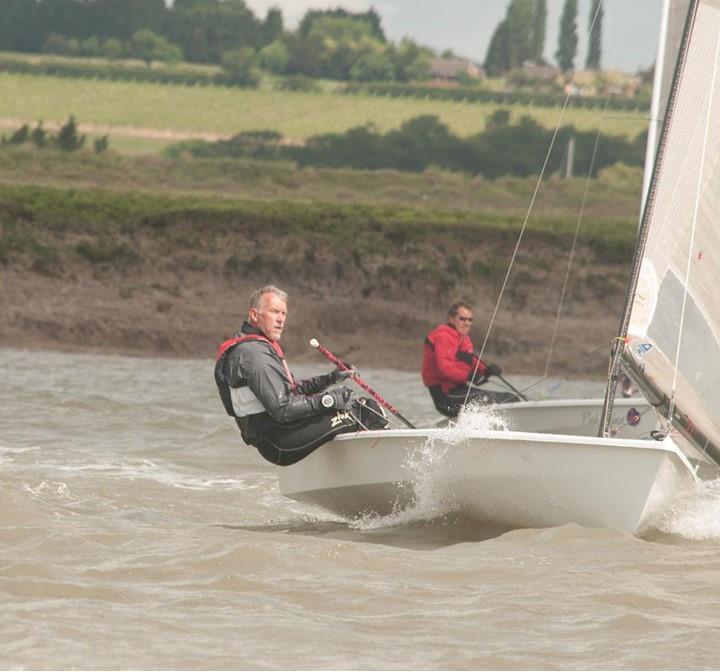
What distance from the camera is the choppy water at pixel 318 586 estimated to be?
624 cm

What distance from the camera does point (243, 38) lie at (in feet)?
169

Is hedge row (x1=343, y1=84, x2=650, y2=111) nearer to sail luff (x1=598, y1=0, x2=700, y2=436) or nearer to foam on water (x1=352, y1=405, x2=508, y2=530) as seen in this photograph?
sail luff (x1=598, y1=0, x2=700, y2=436)

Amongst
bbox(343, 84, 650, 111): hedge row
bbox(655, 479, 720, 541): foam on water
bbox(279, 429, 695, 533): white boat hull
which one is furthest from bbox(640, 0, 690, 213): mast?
bbox(343, 84, 650, 111): hedge row

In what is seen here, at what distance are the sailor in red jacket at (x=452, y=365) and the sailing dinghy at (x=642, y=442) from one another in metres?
3.67

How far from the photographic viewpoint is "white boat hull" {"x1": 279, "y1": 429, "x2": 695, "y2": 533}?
8.04 metres

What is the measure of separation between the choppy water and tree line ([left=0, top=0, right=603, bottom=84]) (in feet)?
130

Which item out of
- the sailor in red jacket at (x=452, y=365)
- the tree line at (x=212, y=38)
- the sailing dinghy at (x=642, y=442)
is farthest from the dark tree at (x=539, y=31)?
the sailing dinghy at (x=642, y=442)

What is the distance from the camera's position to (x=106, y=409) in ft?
53.0

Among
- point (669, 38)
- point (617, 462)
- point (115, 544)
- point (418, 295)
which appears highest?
point (669, 38)

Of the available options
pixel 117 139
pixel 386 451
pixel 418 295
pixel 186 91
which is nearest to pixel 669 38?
pixel 386 451

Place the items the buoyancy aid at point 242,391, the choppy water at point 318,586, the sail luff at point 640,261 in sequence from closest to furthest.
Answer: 1. the choppy water at point 318,586
2. the buoyancy aid at point 242,391
3. the sail luff at point 640,261

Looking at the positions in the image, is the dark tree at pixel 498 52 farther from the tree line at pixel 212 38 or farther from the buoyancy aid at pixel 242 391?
the buoyancy aid at pixel 242 391

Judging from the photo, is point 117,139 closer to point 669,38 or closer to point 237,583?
point 669,38

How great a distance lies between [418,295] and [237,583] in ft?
68.1
